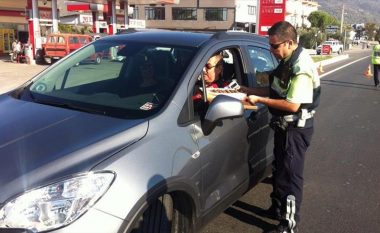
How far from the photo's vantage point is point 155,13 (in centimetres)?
8625

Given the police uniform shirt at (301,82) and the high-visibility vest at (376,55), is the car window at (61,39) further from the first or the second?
the police uniform shirt at (301,82)

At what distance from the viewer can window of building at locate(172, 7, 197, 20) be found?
82375 mm

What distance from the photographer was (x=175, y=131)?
2893 mm

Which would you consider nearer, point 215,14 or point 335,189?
point 335,189

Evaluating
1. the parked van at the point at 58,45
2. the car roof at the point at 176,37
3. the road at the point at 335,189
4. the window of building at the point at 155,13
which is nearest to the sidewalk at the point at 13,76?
the parked van at the point at 58,45

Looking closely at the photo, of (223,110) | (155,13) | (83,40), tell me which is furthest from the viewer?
(155,13)

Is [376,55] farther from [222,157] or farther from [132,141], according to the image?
[132,141]

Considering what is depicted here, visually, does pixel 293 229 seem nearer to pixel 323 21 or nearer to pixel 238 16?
pixel 238 16

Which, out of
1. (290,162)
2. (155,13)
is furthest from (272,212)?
(155,13)

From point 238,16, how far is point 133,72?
78.7 meters

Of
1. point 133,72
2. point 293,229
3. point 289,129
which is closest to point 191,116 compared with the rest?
point 133,72

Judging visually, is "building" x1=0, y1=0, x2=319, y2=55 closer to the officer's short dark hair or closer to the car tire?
the officer's short dark hair

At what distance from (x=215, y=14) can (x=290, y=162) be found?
7900 cm

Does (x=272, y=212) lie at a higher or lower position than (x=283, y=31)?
lower
